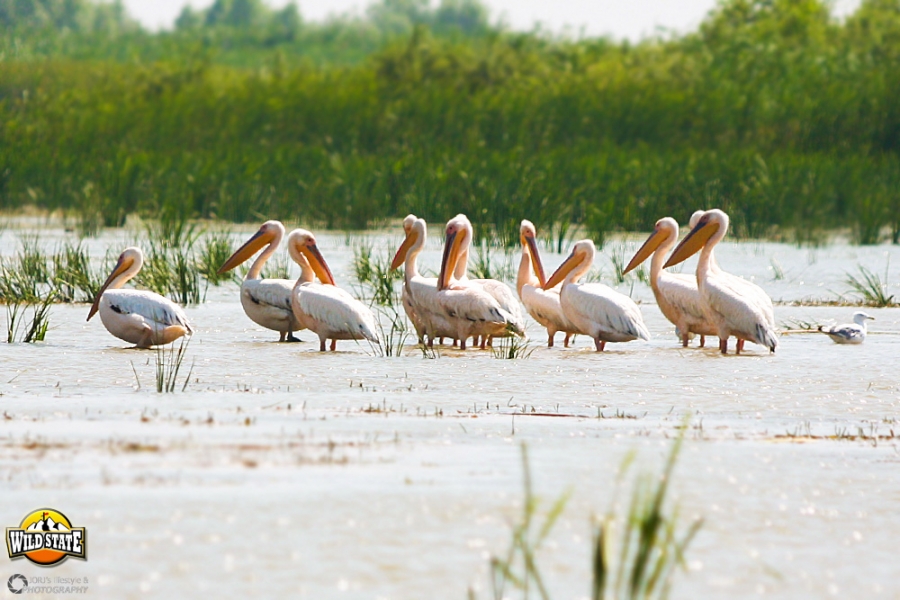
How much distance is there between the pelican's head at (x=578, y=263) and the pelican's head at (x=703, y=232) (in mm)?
804

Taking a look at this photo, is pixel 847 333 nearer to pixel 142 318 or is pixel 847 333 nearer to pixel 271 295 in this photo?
pixel 271 295

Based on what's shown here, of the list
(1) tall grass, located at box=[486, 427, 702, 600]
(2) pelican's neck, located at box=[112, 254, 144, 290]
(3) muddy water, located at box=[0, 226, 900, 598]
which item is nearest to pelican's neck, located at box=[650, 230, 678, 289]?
(3) muddy water, located at box=[0, 226, 900, 598]

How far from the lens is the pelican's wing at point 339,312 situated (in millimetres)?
8180

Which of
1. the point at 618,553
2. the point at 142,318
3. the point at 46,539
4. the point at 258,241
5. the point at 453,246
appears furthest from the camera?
the point at 258,241

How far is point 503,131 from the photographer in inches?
933

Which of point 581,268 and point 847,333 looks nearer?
point 847,333

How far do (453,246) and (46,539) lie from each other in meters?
5.89

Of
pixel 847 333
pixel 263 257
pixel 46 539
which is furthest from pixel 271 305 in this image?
pixel 46 539

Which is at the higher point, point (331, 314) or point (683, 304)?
point (683, 304)

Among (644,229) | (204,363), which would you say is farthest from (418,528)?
(644,229)

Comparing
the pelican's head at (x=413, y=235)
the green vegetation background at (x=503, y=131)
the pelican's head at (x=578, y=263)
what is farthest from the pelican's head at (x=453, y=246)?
the green vegetation background at (x=503, y=131)

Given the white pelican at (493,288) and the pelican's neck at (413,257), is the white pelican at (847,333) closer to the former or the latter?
the white pelican at (493,288)

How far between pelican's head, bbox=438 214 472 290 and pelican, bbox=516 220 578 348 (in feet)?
1.63

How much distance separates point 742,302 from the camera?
8250 mm
